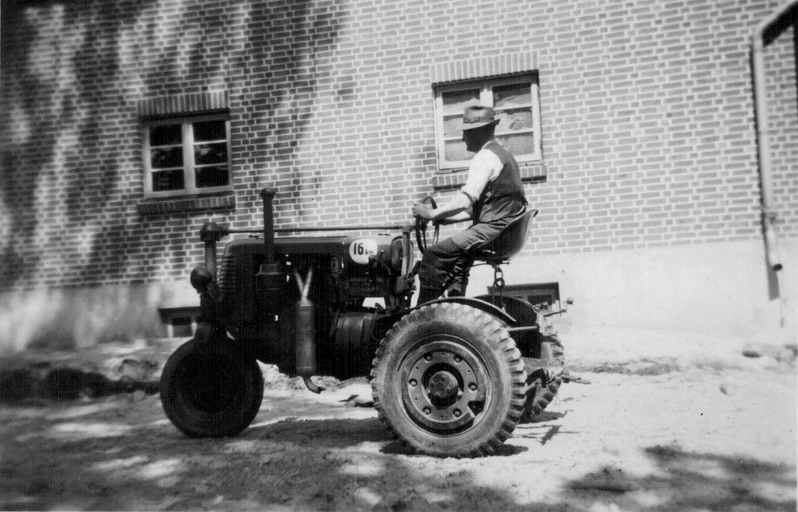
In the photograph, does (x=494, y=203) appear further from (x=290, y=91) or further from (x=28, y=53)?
(x=28, y=53)

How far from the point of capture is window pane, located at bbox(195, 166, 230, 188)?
827 centimetres

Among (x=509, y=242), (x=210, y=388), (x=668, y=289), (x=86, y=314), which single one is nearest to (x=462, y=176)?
(x=668, y=289)

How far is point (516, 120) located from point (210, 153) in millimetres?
3788

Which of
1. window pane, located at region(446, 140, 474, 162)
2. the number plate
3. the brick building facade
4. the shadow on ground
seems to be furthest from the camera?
window pane, located at region(446, 140, 474, 162)

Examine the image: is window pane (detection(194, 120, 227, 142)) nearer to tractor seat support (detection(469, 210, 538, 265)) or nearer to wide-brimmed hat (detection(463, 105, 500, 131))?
wide-brimmed hat (detection(463, 105, 500, 131))

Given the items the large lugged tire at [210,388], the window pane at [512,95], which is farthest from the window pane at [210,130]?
the large lugged tire at [210,388]

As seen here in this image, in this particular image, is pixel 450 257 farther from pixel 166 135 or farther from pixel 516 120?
pixel 166 135

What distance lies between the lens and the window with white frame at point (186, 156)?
8281 mm

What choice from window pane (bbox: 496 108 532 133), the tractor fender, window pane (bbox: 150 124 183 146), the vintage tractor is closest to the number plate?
the vintage tractor

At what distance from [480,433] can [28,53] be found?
8.14m

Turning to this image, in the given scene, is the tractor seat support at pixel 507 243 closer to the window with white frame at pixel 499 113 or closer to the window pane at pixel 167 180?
the window with white frame at pixel 499 113

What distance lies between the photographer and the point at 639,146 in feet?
23.1

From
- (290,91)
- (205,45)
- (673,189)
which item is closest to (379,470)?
(673,189)

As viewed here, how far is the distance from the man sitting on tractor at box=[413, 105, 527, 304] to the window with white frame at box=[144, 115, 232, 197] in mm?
4991
